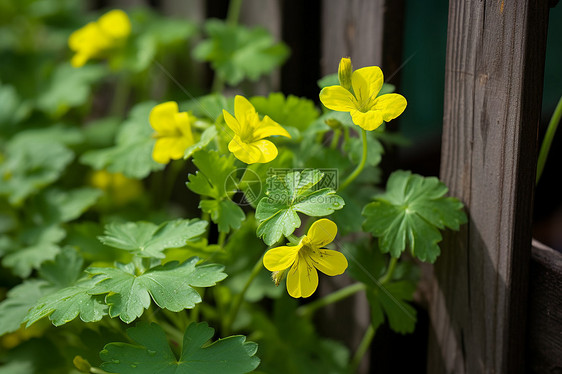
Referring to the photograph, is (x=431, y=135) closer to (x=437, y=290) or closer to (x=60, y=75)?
(x=437, y=290)

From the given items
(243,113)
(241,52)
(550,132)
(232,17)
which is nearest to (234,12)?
(232,17)

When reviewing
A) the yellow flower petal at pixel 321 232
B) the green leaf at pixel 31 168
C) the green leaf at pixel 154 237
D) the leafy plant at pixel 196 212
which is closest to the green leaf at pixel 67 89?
the leafy plant at pixel 196 212

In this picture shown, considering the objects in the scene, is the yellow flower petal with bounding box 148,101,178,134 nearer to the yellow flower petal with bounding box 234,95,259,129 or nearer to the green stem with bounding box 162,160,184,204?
the yellow flower petal with bounding box 234,95,259,129

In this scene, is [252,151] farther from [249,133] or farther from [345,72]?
[345,72]

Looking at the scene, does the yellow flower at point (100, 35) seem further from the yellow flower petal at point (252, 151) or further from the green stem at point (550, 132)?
the green stem at point (550, 132)

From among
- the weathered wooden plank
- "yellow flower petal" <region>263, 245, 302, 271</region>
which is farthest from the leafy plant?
the weathered wooden plank
